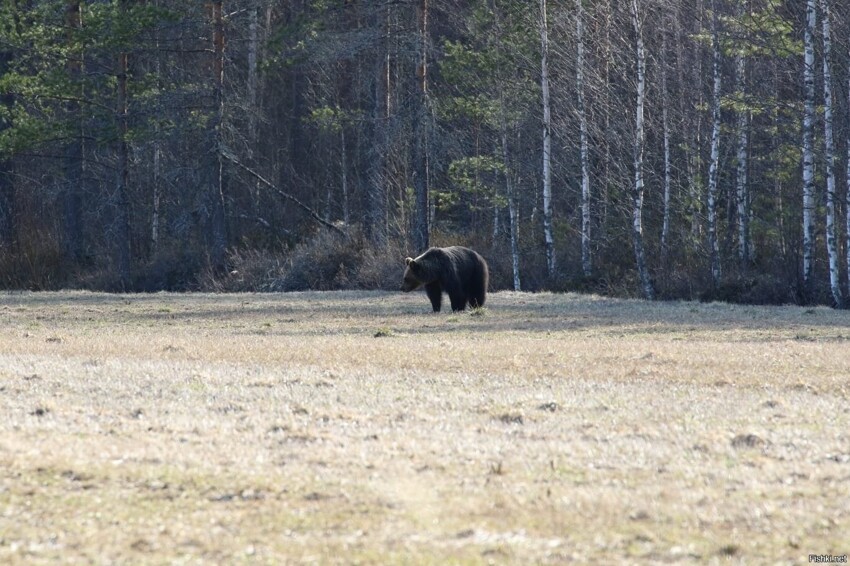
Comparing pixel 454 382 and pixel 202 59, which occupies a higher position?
pixel 202 59

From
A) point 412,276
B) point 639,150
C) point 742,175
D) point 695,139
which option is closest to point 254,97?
point 695,139

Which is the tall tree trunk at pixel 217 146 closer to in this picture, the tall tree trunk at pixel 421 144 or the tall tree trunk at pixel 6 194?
the tall tree trunk at pixel 421 144

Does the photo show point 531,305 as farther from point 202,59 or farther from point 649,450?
point 202,59

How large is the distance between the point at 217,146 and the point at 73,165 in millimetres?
7603

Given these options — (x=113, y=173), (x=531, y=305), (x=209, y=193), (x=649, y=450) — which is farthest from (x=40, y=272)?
(x=649, y=450)

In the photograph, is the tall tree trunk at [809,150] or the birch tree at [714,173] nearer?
the tall tree trunk at [809,150]

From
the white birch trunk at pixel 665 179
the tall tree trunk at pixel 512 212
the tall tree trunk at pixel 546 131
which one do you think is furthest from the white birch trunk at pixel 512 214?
the white birch trunk at pixel 665 179

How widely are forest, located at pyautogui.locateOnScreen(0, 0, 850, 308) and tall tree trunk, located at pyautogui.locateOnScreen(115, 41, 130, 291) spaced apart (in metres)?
0.08

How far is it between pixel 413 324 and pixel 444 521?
1579 cm

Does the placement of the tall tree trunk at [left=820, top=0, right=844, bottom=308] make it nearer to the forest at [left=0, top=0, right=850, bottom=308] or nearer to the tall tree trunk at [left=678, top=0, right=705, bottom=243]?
the forest at [left=0, top=0, right=850, bottom=308]

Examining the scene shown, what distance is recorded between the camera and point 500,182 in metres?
49.1

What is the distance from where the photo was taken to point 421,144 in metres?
39.6

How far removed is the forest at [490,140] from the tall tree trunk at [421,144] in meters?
0.10

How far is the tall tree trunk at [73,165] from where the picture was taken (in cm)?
4216
